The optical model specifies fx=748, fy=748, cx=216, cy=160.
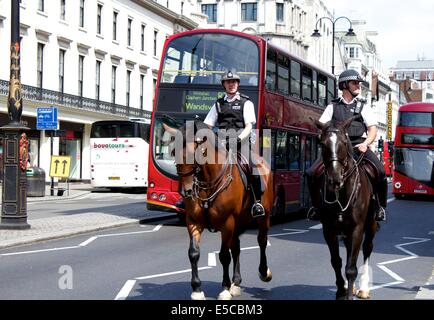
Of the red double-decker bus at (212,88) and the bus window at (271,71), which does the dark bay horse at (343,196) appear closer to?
the red double-decker bus at (212,88)

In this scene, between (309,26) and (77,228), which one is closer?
(77,228)

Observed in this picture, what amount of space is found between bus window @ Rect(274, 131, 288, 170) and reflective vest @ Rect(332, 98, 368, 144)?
10.3 meters

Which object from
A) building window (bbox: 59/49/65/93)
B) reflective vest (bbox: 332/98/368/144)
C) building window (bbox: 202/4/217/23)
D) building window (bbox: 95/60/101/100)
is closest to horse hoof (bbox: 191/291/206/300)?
reflective vest (bbox: 332/98/368/144)

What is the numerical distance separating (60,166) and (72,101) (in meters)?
16.0

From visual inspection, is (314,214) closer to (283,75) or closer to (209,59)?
(209,59)

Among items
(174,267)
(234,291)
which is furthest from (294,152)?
(234,291)

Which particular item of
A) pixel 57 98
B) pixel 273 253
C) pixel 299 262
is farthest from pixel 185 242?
pixel 57 98

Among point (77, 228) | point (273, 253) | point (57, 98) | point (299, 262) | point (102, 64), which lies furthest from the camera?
point (102, 64)

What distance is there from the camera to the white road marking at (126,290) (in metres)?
8.38

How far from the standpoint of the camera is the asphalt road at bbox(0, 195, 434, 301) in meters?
8.87

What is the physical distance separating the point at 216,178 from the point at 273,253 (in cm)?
526

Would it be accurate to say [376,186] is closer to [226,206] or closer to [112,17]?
[226,206]

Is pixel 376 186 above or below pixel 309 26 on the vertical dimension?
below

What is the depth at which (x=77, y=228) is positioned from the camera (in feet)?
53.9
